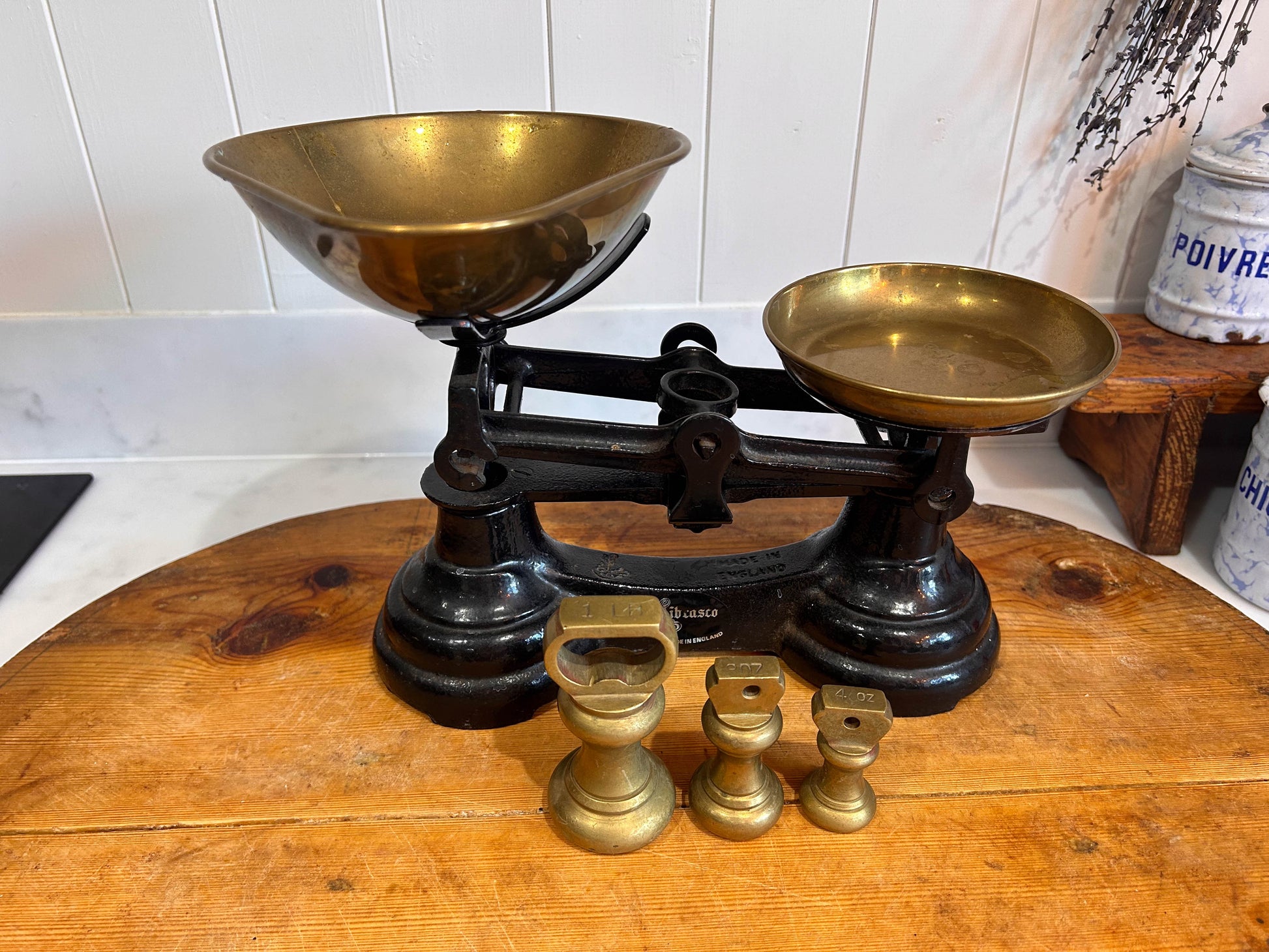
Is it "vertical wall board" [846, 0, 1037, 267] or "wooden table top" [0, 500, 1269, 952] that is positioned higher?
"vertical wall board" [846, 0, 1037, 267]

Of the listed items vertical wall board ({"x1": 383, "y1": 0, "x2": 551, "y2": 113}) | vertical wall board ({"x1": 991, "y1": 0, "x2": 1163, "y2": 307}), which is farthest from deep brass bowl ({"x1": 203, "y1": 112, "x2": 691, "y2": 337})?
vertical wall board ({"x1": 991, "y1": 0, "x2": 1163, "y2": 307})

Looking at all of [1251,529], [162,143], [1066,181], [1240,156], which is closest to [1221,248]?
[1240,156]

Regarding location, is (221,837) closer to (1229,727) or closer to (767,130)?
(1229,727)

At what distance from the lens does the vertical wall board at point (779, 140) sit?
3.76 feet

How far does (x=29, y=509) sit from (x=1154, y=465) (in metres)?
1.55

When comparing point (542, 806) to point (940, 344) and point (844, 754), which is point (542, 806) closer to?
point (844, 754)

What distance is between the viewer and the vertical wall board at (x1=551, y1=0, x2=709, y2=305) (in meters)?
1.13

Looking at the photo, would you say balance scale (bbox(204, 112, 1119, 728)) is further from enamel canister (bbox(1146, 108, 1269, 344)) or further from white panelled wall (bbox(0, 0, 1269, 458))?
enamel canister (bbox(1146, 108, 1269, 344))

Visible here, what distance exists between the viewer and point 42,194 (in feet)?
3.97

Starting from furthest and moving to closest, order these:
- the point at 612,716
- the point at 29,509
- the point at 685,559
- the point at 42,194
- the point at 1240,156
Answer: the point at 29,509 < the point at 42,194 < the point at 1240,156 < the point at 685,559 < the point at 612,716

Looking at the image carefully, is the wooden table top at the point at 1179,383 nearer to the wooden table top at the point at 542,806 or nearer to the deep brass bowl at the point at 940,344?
the wooden table top at the point at 542,806

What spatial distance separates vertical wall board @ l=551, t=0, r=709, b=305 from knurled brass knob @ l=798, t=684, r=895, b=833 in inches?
28.2

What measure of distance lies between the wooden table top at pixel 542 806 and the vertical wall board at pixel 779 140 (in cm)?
58

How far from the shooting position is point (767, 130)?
121cm
